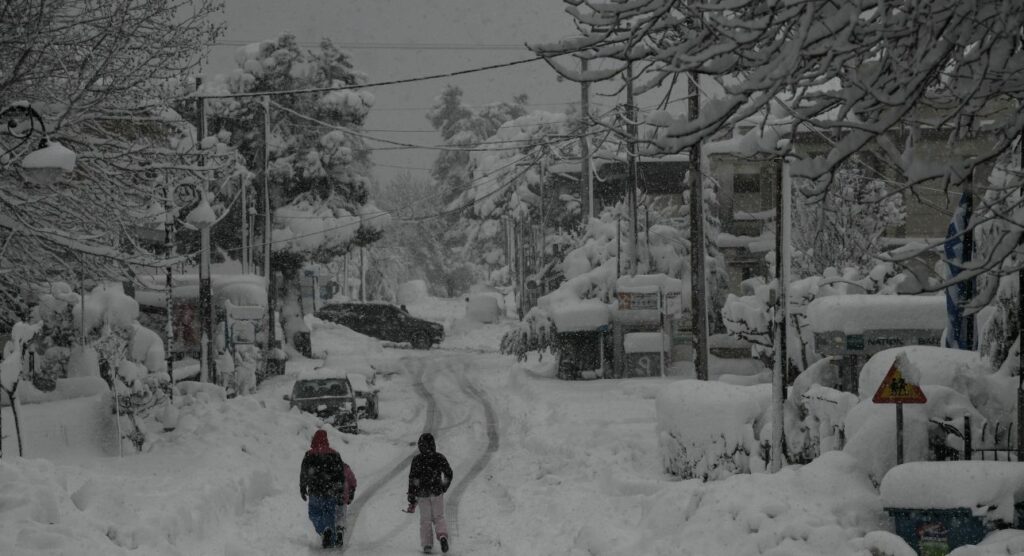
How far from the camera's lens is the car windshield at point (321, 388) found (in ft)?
91.2

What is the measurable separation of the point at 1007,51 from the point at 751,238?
38.5 metres

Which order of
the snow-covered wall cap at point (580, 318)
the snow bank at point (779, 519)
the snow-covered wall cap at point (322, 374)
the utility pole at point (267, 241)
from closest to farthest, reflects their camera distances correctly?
the snow bank at point (779, 519) → the snow-covered wall cap at point (322, 374) → the snow-covered wall cap at point (580, 318) → the utility pole at point (267, 241)

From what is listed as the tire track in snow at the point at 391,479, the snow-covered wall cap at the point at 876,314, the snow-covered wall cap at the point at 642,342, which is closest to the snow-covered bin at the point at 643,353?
the snow-covered wall cap at the point at 642,342

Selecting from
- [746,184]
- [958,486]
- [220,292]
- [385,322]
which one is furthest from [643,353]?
[385,322]

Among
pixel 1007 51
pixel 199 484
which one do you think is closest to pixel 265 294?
pixel 199 484

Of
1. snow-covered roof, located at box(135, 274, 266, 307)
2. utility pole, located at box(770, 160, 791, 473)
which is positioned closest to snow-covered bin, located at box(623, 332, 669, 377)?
snow-covered roof, located at box(135, 274, 266, 307)

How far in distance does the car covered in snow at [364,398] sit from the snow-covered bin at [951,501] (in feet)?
72.1

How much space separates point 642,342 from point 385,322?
26624mm

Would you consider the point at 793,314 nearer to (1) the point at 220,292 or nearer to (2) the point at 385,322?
(1) the point at 220,292

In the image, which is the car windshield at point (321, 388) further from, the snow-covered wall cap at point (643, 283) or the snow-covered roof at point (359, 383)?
the snow-covered wall cap at point (643, 283)

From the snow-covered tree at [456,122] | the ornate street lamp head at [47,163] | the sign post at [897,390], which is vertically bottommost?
the sign post at [897,390]

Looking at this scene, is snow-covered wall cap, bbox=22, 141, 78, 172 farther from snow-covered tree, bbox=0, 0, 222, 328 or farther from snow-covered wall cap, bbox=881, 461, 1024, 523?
snow-covered wall cap, bbox=881, 461, 1024, 523

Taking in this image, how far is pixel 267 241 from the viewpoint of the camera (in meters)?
40.9

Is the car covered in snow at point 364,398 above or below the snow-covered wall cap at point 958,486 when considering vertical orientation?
below
